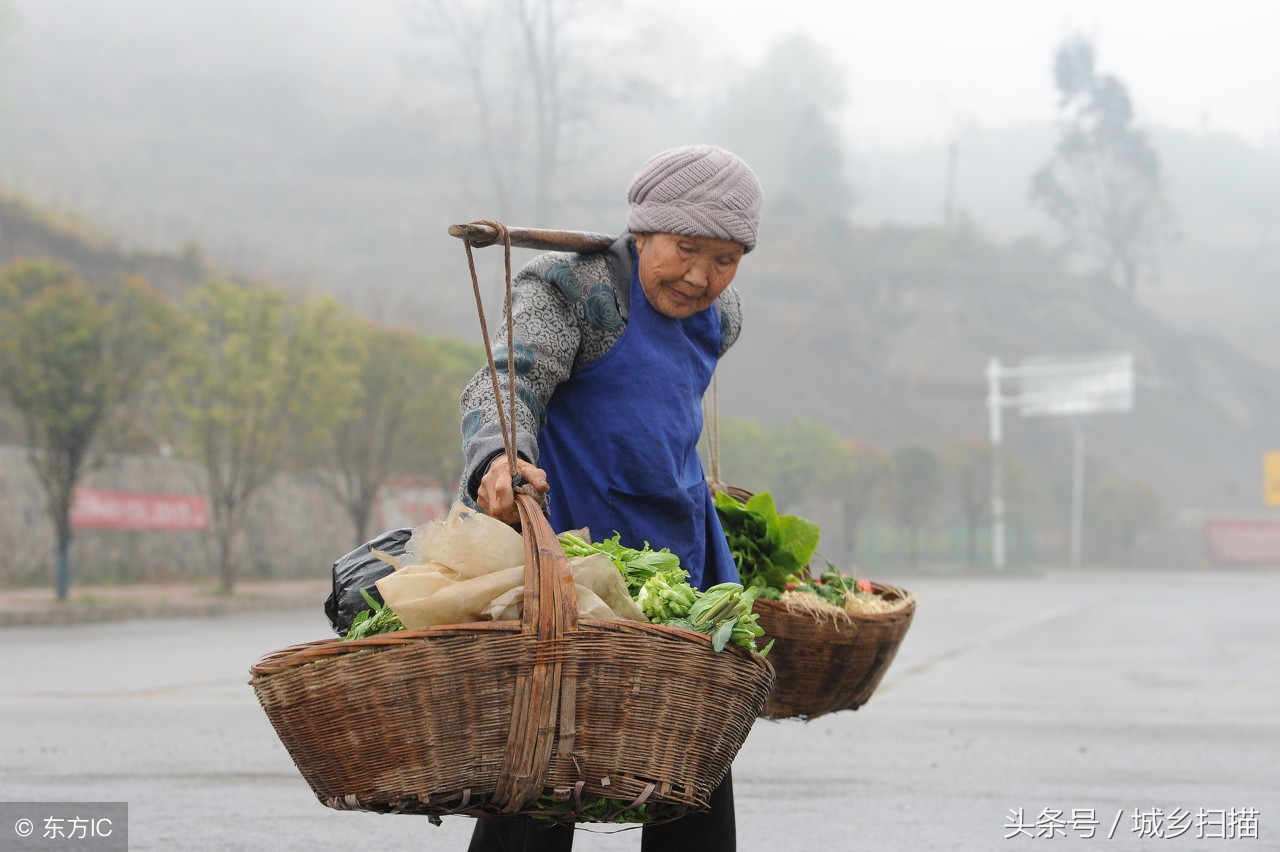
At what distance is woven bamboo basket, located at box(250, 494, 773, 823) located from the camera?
2.14 metres

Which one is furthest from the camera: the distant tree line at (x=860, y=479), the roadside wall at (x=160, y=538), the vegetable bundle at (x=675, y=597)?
the distant tree line at (x=860, y=479)

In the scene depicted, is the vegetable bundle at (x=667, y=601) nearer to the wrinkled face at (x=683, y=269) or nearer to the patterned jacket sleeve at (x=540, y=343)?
the patterned jacket sleeve at (x=540, y=343)

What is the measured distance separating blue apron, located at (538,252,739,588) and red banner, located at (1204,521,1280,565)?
205 feet

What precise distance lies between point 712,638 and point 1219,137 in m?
186

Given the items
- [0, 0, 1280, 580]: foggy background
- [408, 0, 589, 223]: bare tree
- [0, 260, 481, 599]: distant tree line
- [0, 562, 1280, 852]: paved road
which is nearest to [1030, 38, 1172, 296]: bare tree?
[0, 0, 1280, 580]: foggy background

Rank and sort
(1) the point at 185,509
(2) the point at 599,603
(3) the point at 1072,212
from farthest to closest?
(3) the point at 1072,212 → (1) the point at 185,509 → (2) the point at 599,603

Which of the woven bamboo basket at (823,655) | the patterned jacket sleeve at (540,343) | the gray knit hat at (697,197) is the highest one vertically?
the gray knit hat at (697,197)

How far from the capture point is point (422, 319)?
56.3 meters

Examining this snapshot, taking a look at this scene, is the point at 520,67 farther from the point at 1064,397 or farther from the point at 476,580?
the point at 476,580

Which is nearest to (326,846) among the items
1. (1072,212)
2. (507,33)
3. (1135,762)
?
(1135,762)

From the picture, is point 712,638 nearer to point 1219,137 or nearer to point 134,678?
point 134,678

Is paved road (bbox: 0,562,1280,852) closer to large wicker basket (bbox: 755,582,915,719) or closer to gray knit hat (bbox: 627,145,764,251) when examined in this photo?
large wicker basket (bbox: 755,582,915,719)

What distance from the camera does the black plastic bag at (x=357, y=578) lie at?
2.61m

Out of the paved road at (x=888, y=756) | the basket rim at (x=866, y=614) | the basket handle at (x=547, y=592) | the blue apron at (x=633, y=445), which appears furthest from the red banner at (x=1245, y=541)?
the basket handle at (x=547, y=592)
